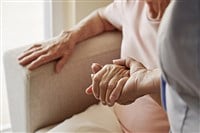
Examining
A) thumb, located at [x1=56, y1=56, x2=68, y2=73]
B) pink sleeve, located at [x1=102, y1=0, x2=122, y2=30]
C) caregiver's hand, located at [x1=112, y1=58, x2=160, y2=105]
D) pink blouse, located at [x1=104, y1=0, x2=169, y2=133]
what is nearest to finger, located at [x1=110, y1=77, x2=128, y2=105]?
caregiver's hand, located at [x1=112, y1=58, x2=160, y2=105]

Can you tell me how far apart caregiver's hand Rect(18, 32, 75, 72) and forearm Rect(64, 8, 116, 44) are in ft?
0.09

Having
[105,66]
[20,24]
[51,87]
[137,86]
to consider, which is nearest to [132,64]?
[105,66]

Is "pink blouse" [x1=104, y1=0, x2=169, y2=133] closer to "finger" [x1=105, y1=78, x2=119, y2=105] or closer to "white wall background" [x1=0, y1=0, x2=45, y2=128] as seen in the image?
"finger" [x1=105, y1=78, x2=119, y2=105]

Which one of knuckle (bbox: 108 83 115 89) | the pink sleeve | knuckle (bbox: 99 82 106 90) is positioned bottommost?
knuckle (bbox: 99 82 106 90)

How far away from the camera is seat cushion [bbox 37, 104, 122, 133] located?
129cm

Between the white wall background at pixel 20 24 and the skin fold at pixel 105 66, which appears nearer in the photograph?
the skin fold at pixel 105 66

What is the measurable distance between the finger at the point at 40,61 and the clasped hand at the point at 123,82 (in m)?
0.32

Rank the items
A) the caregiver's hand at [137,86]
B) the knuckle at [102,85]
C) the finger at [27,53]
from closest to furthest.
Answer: the caregiver's hand at [137,86] < the knuckle at [102,85] < the finger at [27,53]

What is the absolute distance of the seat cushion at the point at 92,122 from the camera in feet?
4.25

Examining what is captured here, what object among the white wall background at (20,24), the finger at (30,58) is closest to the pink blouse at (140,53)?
the finger at (30,58)

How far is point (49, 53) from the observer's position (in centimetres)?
135

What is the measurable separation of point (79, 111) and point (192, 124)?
2.81 feet

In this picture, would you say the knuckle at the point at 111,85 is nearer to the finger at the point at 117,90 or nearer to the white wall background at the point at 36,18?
the finger at the point at 117,90

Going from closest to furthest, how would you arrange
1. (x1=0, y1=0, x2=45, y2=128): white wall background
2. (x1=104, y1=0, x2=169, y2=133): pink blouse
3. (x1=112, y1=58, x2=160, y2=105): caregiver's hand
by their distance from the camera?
(x1=112, y1=58, x2=160, y2=105): caregiver's hand < (x1=104, y1=0, x2=169, y2=133): pink blouse < (x1=0, y1=0, x2=45, y2=128): white wall background
